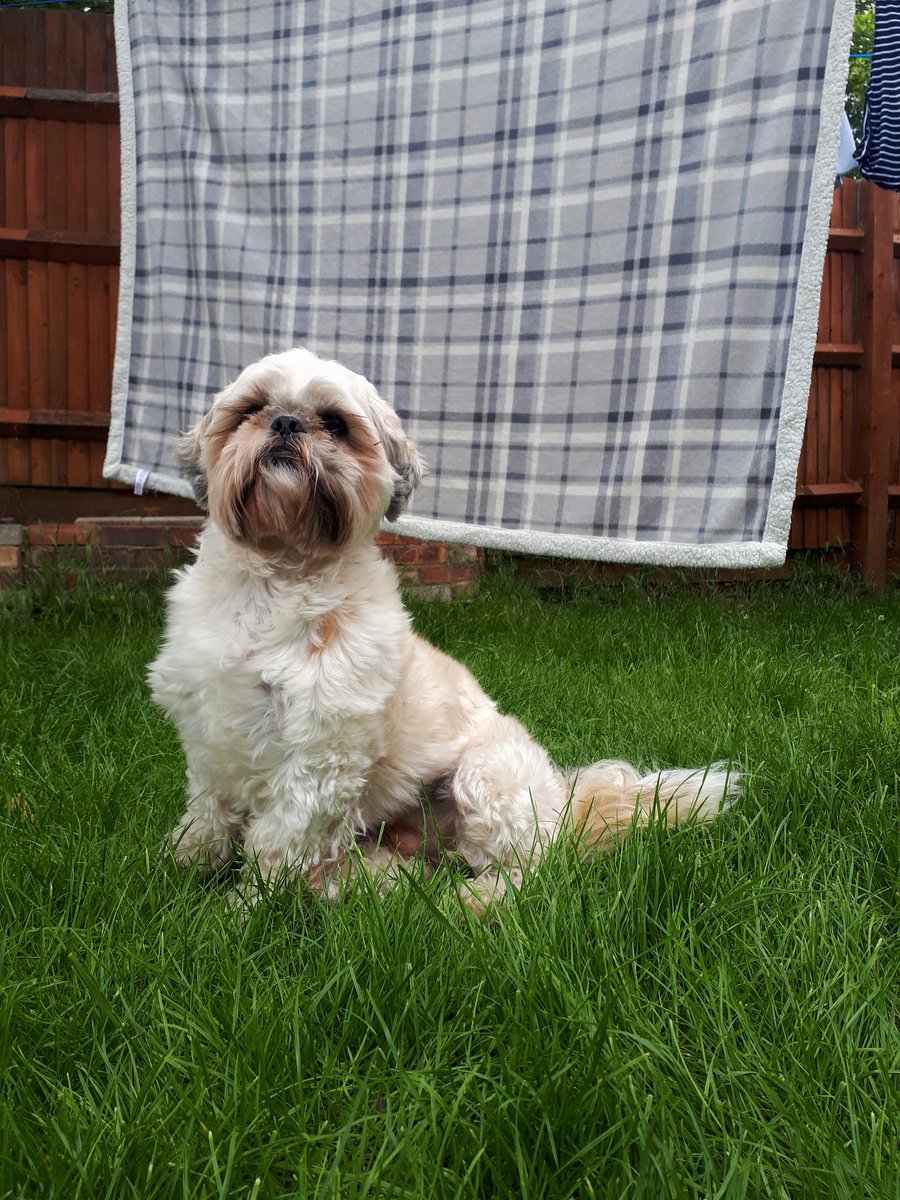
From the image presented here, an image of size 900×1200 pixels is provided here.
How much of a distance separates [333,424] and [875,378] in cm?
535

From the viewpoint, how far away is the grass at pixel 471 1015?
109 cm

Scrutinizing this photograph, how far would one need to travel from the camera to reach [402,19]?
2.88 metres

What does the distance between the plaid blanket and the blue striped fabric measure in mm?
1116

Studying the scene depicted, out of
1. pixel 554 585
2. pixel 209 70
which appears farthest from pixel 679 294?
pixel 554 585

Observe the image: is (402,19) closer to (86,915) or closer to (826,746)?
(826,746)

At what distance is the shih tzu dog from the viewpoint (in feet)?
6.66

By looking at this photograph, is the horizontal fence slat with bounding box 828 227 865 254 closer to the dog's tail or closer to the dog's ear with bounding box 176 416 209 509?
the dog's tail

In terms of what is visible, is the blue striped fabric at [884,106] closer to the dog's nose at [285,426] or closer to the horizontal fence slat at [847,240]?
the dog's nose at [285,426]

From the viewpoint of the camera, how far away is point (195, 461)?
7.85ft

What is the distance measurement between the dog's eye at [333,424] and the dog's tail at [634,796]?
0.95 m

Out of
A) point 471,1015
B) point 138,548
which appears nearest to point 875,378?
point 138,548

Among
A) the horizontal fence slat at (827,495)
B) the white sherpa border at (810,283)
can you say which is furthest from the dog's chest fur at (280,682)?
the horizontal fence slat at (827,495)

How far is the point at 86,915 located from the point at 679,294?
214 cm

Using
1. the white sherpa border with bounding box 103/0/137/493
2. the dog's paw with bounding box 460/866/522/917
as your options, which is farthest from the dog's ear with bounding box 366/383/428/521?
the white sherpa border with bounding box 103/0/137/493
